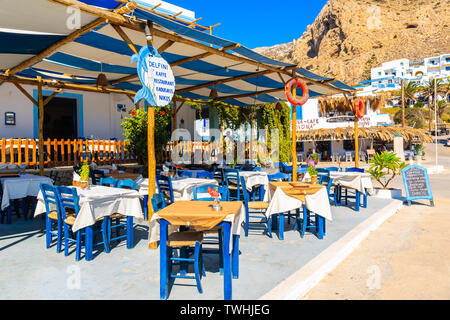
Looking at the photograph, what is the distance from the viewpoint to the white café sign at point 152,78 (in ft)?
12.9

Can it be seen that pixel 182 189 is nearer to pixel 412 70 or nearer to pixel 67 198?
pixel 67 198

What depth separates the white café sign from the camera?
12.9ft

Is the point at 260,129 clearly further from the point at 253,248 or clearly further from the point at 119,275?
the point at 119,275

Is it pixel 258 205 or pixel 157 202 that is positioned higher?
pixel 157 202

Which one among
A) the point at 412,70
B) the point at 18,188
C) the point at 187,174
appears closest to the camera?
the point at 18,188

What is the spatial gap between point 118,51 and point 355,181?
5162mm

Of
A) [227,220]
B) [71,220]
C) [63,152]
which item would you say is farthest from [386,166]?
[63,152]

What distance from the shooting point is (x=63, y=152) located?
28.3 ft

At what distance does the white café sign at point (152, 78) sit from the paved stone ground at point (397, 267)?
9.22 ft

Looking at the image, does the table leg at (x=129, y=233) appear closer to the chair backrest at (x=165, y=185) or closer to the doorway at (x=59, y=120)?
the chair backrest at (x=165, y=185)

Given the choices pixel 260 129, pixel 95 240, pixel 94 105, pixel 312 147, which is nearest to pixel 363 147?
pixel 312 147

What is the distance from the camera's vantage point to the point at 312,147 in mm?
26812

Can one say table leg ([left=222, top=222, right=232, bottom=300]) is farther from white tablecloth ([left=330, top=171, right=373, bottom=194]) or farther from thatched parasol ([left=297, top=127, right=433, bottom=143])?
thatched parasol ([left=297, top=127, right=433, bottom=143])

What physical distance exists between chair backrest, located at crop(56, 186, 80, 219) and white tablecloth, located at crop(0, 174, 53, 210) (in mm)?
2159
